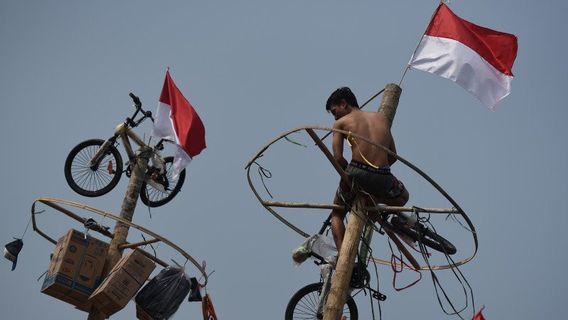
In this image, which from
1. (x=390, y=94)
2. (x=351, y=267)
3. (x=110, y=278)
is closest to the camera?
(x=351, y=267)

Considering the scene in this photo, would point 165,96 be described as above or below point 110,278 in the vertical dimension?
above

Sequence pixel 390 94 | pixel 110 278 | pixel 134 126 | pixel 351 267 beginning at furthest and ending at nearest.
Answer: pixel 134 126 → pixel 110 278 → pixel 390 94 → pixel 351 267

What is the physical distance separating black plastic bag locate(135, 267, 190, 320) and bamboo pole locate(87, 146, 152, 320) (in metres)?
0.90

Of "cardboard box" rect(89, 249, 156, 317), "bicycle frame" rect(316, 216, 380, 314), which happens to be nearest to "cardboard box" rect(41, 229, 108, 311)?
"cardboard box" rect(89, 249, 156, 317)

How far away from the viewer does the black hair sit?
12.3 meters

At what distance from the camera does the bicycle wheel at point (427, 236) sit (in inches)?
475

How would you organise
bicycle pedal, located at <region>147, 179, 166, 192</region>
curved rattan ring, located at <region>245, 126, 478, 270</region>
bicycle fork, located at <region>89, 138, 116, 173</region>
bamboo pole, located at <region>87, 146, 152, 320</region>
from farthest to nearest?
bicycle pedal, located at <region>147, 179, 166, 192</region>, bicycle fork, located at <region>89, 138, 116, 173</region>, bamboo pole, located at <region>87, 146, 152, 320</region>, curved rattan ring, located at <region>245, 126, 478, 270</region>

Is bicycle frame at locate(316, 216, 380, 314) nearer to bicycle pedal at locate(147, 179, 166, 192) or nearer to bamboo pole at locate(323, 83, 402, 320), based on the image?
bamboo pole at locate(323, 83, 402, 320)

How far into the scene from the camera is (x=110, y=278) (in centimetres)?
1438

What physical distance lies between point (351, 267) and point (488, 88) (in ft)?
12.9

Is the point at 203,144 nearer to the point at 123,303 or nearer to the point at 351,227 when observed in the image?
the point at 123,303

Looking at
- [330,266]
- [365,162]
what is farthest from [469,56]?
[330,266]

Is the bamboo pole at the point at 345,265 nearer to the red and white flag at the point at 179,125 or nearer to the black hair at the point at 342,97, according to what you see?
the black hair at the point at 342,97

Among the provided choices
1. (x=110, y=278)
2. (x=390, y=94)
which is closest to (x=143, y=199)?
(x=110, y=278)
